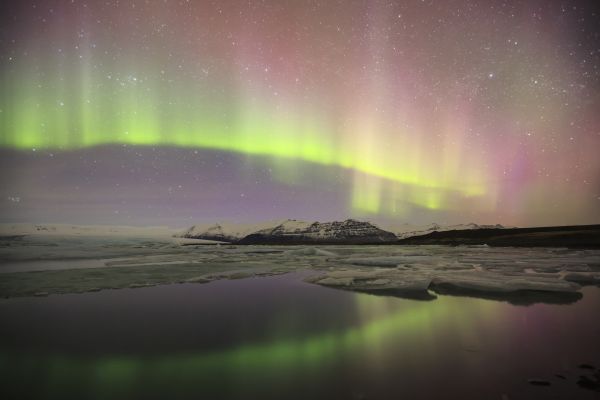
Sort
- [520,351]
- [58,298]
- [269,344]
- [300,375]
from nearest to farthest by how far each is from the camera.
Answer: [300,375] → [520,351] → [269,344] → [58,298]

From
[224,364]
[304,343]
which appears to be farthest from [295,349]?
[224,364]

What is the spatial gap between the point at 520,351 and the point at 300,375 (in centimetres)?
309

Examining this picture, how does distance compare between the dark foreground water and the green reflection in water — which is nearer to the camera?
the dark foreground water

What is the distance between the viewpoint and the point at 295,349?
4707mm

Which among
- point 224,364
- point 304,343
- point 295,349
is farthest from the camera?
point 304,343

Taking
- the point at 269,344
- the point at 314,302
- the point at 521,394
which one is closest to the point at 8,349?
the point at 269,344

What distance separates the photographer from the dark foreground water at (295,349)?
136 inches

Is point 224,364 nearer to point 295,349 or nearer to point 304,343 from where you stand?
point 295,349

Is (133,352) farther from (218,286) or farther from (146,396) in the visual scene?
(218,286)

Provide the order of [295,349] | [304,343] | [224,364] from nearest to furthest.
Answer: [224,364], [295,349], [304,343]

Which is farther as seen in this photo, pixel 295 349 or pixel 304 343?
pixel 304 343

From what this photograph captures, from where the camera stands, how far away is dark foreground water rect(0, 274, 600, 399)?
3.45 metres

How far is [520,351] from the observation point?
14.8 feet

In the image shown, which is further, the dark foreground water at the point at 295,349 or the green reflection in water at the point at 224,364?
the green reflection in water at the point at 224,364
